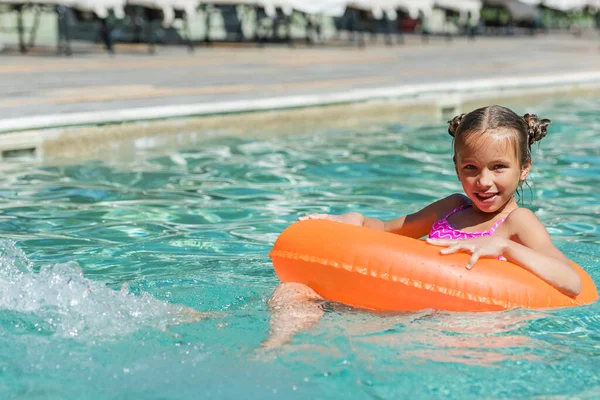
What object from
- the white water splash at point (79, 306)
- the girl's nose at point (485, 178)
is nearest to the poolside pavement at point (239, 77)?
the white water splash at point (79, 306)

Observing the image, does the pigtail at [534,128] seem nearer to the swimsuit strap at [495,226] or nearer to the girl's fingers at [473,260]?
the swimsuit strap at [495,226]

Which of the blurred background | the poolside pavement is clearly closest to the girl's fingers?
the poolside pavement

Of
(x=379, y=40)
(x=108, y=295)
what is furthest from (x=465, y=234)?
(x=379, y=40)

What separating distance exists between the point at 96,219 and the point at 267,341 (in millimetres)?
2563

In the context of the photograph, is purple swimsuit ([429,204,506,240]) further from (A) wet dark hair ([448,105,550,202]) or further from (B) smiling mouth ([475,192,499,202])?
(A) wet dark hair ([448,105,550,202])

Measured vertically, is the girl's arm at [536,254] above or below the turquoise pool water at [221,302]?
above

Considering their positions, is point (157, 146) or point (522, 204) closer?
point (522, 204)

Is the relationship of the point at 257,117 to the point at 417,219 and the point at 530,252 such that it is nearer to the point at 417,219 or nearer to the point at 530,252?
the point at 417,219

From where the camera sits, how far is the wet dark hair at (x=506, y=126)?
3.68 m

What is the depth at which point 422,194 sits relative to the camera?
651 centimetres

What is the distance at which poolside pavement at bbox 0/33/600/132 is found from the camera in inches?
328

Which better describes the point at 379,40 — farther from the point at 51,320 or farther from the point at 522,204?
the point at 51,320

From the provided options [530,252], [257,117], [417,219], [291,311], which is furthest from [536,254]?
[257,117]

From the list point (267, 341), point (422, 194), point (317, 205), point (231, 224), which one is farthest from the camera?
point (422, 194)
